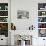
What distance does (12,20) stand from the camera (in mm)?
6082

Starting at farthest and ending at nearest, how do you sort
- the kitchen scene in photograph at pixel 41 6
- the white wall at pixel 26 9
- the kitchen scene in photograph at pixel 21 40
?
the kitchen scene in photograph at pixel 41 6
the white wall at pixel 26 9
the kitchen scene in photograph at pixel 21 40

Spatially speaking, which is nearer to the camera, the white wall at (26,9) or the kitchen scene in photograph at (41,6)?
the white wall at (26,9)

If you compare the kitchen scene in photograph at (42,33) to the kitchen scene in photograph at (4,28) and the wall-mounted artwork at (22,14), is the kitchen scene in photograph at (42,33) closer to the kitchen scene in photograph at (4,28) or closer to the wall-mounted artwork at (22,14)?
the wall-mounted artwork at (22,14)

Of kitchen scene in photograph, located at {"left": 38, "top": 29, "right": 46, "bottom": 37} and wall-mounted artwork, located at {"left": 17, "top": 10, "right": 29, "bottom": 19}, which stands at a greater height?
wall-mounted artwork, located at {"left": 17, "top": 10, "right": 29, "bottom": 19}

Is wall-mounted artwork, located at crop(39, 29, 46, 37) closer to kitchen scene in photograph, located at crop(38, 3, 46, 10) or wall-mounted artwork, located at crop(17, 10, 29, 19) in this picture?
wall-mounted artwork, located at crop(17, 10, 29, 19)

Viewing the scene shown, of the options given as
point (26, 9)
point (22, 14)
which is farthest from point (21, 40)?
point (26, 9)

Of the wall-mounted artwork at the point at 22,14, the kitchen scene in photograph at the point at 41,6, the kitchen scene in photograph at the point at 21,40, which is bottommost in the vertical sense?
the kitchen scene in photograph at the point at 21,40

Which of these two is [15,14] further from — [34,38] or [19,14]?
[34,38]

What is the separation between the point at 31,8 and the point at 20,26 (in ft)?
3.46

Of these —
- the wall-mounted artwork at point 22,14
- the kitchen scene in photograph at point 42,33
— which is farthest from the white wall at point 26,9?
the kitchen scene in photograph at point 42,33

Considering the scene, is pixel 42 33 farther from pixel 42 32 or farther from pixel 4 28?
pixel 4 28

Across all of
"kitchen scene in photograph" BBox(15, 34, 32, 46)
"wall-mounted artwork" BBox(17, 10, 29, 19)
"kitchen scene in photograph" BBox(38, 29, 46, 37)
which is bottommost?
"kitchen scene in photograph" BBox(15, 34, 32, 46)

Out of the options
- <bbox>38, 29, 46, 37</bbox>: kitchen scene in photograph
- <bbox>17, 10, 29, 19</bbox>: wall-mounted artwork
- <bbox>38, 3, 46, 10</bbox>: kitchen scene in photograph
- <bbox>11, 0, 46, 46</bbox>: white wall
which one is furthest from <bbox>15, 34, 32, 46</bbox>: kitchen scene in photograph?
<bbox>38, 3, 46, 10</bbox>: kitchen scene in photograph

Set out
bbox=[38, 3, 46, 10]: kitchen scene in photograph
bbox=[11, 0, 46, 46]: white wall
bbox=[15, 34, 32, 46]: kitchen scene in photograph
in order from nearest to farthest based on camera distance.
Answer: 1. bbox=[15, 34, 32, 46]: kitchen scene in photograph
2. bbox=[11, 0, 46, 46]: white wall
3. bbox=[38, 3, 46, 10]: kitchen scene in photograph
